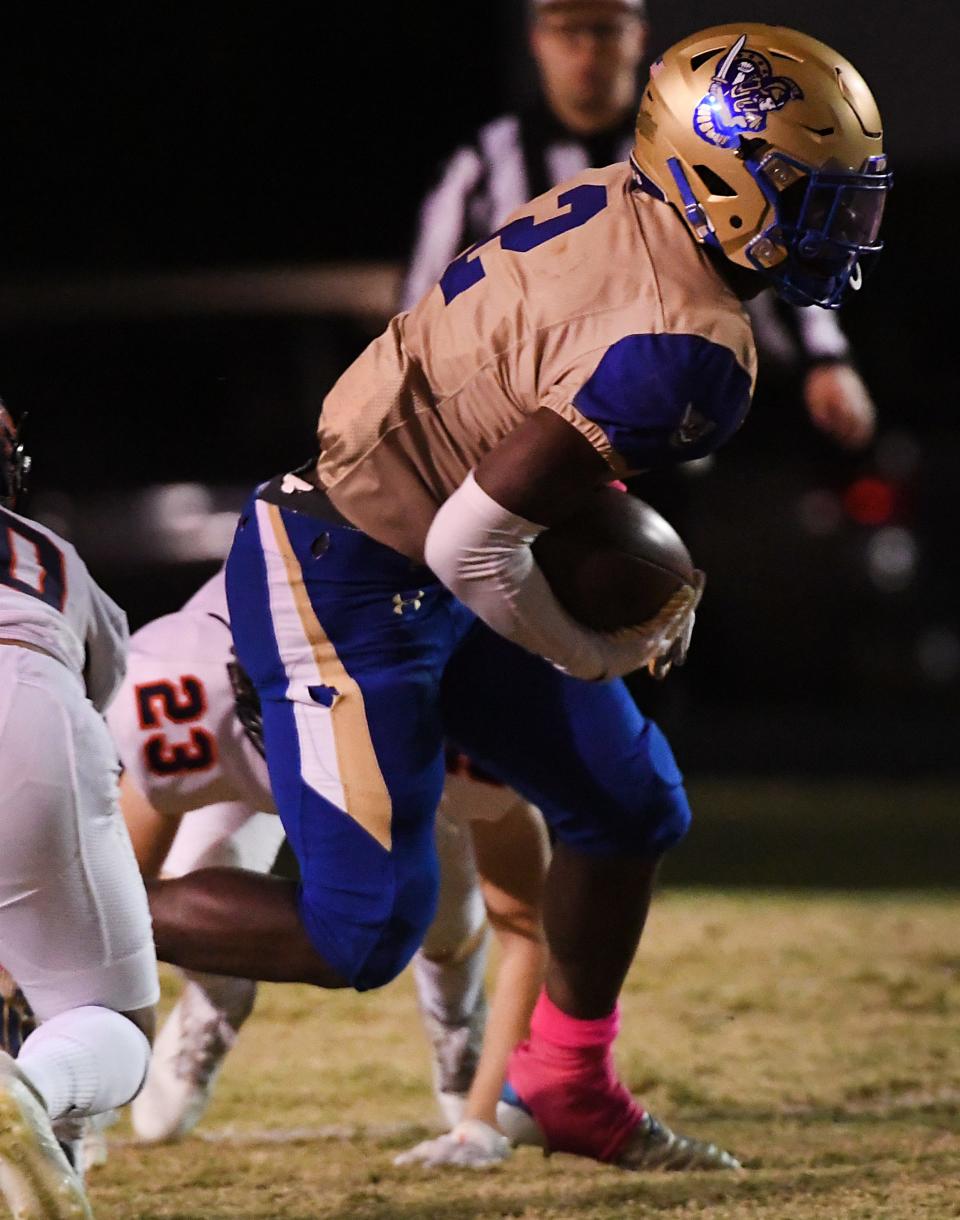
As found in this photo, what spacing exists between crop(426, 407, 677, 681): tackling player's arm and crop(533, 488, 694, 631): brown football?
0.06 metres

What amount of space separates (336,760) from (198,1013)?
851mm

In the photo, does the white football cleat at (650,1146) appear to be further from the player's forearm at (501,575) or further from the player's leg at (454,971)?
the player's forearm at (501,575)

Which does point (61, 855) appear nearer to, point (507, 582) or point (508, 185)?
point (507, 582)

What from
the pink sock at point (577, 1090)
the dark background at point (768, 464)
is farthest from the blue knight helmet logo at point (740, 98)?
the dark background at point (768, 464)

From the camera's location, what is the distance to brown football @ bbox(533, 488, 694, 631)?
3184 mm

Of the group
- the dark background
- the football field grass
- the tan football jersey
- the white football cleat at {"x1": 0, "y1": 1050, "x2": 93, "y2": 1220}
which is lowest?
the dark background

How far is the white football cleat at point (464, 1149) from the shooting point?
137 inches

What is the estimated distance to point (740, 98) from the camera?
3.03m

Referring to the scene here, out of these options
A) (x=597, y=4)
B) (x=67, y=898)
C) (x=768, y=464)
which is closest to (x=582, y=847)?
(x=67, y=898)

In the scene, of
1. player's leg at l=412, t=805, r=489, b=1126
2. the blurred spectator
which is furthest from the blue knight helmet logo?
the blurred spectator

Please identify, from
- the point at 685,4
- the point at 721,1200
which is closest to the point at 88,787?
the point at 721,1200

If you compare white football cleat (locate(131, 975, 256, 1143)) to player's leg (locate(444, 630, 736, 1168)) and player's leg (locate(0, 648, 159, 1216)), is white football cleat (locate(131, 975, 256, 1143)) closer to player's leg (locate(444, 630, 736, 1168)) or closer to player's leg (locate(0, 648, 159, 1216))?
player's leg (locate(444, 630, 736, 1168))

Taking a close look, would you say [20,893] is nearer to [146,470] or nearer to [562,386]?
[562,386]

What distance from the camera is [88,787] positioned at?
278 cm
